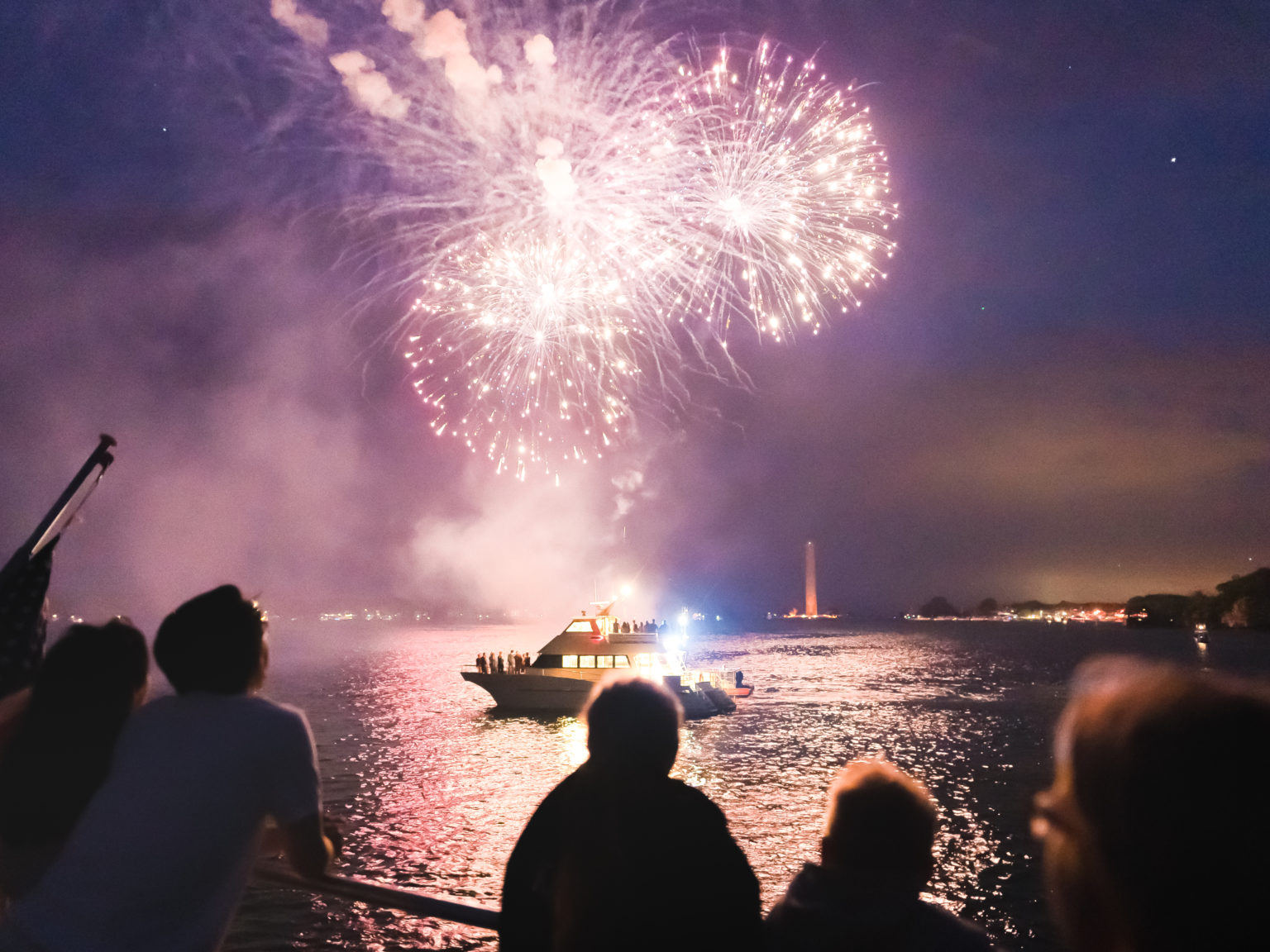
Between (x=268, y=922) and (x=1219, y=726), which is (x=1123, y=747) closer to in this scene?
(x=1219, y=726)

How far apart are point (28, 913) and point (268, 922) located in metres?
15.8

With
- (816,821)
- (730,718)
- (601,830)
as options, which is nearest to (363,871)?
(816,821)

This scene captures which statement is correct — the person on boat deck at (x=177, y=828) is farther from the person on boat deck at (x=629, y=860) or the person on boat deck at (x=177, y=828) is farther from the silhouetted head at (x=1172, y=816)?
the silhouetted head at (x=1172, y=816)

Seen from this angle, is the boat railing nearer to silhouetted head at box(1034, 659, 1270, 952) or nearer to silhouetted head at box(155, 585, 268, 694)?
silhouetted head at box(155, 585, 268, 694)

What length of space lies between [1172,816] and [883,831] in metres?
1.63

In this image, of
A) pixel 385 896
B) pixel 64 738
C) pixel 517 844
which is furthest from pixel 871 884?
pixel 64 738

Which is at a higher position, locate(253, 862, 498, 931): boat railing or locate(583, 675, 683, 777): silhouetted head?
locate(583, 675, 683, 777): silhouetted head

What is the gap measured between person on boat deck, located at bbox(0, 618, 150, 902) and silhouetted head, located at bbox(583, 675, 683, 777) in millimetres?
1939

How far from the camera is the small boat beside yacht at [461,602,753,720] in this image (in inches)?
1614

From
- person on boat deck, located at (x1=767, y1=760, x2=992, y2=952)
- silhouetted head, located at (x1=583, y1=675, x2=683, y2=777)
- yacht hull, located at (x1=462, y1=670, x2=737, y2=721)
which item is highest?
silhouetted head, located at (x1=583, y1=675, x2=683, y2=777)

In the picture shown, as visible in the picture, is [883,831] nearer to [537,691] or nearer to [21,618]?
[21,618]

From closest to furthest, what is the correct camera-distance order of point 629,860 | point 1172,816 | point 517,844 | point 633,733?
point 1172,816 < point 517,844 < point 629,860 < point 633,733

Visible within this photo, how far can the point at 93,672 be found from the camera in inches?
126

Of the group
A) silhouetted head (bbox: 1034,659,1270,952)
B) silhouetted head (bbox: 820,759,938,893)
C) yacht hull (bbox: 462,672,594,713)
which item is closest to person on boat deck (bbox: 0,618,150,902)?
silhouetted head (bbox: 820,759,938,893)
